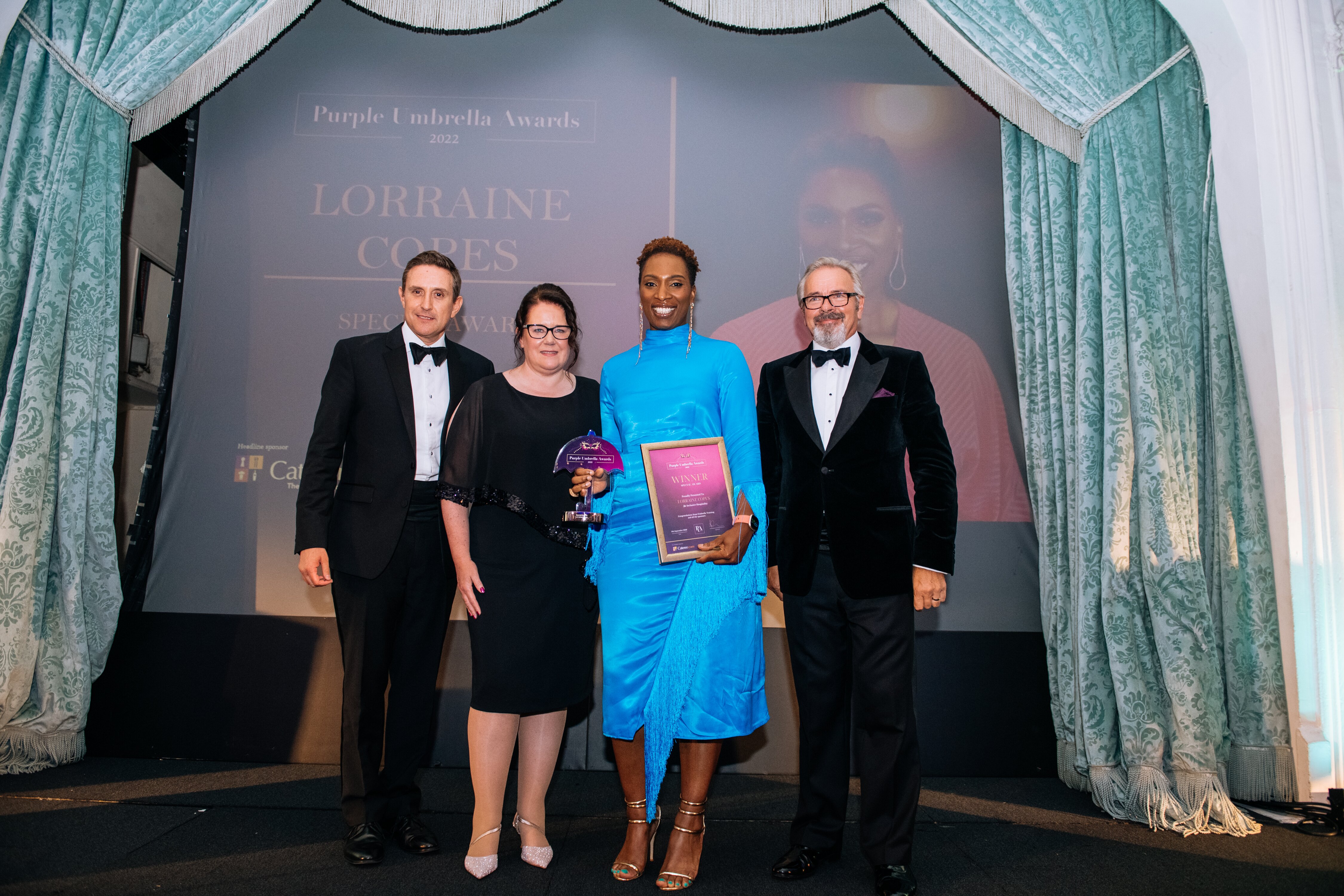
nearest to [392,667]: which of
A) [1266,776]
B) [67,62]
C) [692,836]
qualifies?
[692,836]

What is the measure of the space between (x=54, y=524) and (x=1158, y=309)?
458cm

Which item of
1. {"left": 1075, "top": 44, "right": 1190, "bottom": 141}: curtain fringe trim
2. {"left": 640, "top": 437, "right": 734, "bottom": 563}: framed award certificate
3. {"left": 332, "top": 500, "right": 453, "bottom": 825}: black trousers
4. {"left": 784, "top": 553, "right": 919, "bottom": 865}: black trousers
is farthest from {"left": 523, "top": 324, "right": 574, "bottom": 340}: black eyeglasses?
{"left": 1075, "top": 44, "right": 1190, "bottom": 141}: curtain fringe trim

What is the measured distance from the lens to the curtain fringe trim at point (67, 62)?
10.6 feet

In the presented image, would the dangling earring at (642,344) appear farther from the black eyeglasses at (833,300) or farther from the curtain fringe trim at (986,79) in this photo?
the curtain fringe trim at (986,79)

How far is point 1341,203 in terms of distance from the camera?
2703mm

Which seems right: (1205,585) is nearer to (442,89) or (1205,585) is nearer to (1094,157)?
(1094,157)

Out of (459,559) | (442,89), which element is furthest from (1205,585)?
(442,89)

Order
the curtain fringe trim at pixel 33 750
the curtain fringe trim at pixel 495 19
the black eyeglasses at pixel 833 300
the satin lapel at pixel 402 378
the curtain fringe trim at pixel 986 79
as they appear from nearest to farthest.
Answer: the black eyeglasses at pixel 833 300, the satin lapel at pixel 402 378, the curtain fringe trim at pixel 33 750, the curtain fringe trim at pixel 986 79, the curtain fringe trim at pixel 495 19

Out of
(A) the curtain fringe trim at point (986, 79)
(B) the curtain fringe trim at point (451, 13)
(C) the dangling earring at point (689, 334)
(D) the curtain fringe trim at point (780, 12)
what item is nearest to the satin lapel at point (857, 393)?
(C) the dangling earring at point (689, 334)

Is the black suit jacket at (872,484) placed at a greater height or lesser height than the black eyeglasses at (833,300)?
lesser

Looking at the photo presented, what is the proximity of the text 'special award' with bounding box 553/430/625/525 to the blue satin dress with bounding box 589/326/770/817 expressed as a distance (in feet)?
0.25

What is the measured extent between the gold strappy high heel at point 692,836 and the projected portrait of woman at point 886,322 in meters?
1.91

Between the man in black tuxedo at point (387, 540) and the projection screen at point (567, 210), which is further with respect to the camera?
the projection screen at point (567, 210)

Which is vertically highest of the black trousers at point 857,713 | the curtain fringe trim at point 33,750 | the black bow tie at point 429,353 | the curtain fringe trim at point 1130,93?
the curtain fringe trim at point 1130,93
